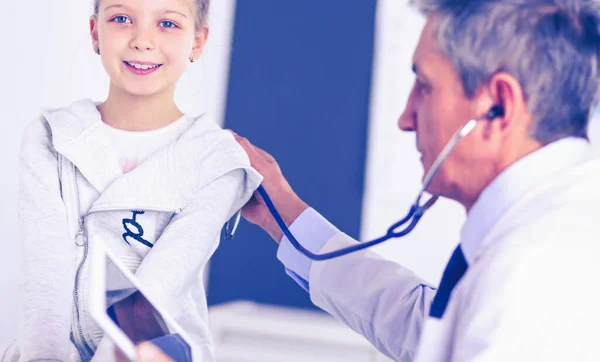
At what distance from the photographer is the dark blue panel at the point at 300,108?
1.98 meters

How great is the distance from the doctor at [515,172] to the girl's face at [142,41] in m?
0.26

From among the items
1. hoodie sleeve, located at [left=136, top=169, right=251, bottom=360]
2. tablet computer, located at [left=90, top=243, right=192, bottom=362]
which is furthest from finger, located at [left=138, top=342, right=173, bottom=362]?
hoodie sleeve, located at [left=136, top=169, right=251, bottom=360]

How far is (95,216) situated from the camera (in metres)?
0.78

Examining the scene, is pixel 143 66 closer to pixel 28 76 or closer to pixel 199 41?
pixel 199 41

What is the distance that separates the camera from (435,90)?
747mm

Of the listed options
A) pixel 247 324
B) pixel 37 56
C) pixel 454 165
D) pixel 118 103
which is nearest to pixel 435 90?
pixel 454 165

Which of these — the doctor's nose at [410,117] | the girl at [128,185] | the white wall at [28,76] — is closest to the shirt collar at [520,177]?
the doctor's nose at [410,117]

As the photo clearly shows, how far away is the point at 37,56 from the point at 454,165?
56 centimetres

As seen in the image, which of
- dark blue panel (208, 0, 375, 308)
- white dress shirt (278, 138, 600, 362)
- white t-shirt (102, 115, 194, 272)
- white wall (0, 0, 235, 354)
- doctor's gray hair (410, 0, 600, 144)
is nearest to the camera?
white dress shirt (278, 138, 600, 362)

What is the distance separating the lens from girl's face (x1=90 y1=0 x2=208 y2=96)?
0.80 metres

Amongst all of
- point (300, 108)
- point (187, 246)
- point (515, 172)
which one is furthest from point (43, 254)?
point (300, 108)

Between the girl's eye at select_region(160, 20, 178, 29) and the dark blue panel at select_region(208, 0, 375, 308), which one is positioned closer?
the girl's eye at select_region(160, 20, 178, 29)

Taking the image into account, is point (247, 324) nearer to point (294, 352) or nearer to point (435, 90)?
point (294, 352)

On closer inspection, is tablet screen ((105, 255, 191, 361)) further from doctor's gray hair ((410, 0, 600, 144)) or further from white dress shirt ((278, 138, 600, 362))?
doctor's gray hair ((410, 0, 600, 144))
